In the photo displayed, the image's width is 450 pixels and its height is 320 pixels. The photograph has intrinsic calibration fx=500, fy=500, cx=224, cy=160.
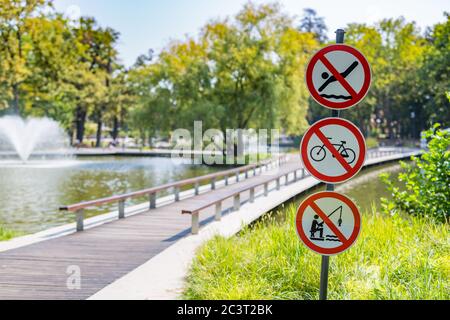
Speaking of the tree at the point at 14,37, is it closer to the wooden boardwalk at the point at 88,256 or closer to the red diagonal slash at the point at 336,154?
the wooden boardwalk at the point at 88,256

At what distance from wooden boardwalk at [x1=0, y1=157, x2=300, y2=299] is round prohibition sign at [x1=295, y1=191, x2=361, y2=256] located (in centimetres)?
330

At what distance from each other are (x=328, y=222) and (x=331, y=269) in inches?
78.0

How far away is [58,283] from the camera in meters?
6.96

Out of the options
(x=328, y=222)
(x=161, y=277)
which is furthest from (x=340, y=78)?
(x=161, y=277)

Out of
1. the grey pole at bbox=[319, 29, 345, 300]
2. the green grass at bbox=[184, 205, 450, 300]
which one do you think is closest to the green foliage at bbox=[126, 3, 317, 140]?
the green grass at bbox=[184, 205, 450, 300]

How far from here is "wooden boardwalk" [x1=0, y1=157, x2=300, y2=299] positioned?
6.75 meters

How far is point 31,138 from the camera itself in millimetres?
51219

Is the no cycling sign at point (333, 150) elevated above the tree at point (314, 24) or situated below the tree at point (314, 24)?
below

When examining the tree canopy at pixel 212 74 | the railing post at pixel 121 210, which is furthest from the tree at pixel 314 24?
the railing post at pixel 121 210

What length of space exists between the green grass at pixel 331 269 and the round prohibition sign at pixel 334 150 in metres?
1.67

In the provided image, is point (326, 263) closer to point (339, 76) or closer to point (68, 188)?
point (339, 76)

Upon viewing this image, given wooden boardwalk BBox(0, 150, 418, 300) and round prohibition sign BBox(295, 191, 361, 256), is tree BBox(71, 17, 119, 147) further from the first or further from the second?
round prohibition sign BBox(295, 191, 361, 256)

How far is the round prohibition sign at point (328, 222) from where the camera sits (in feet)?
14.3
